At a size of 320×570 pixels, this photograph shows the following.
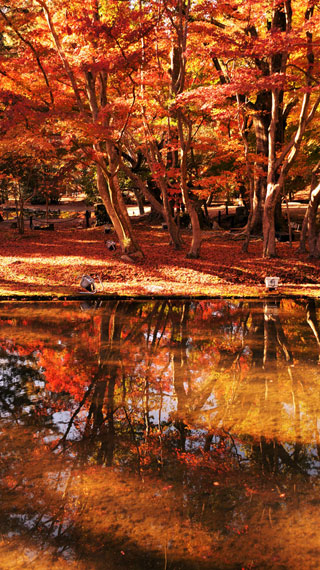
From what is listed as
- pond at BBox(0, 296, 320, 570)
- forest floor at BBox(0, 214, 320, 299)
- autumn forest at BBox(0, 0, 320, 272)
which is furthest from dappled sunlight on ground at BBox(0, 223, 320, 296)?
pond at BBox(0, 296, 320, 570)

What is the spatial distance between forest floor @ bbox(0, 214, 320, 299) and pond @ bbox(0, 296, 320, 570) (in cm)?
372

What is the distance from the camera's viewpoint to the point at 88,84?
631 inches

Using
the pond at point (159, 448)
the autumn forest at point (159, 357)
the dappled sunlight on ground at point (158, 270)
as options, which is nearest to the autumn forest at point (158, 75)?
the autumn forest at point (159, 357)

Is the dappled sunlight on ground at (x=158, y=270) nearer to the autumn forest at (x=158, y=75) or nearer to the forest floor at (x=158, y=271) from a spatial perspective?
the forest floor at (x=158, y=271)

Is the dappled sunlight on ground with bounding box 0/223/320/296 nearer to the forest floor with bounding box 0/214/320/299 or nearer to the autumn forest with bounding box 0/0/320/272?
the forest floor with bounding box 0/214/320/299

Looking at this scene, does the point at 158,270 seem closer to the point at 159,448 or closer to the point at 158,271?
the point at 158,271

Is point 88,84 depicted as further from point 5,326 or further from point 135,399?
point 135,399

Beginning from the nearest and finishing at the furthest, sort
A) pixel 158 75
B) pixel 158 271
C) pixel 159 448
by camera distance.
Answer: pixel 159 448 < pixel 158 75 < pixel 158 271

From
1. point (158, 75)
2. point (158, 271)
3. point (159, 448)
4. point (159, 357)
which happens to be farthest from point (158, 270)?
point (159, 448)

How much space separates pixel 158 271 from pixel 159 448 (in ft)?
34.9

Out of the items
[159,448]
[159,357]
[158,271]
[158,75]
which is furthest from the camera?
[158,271]

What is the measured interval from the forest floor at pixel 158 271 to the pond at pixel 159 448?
3.72m

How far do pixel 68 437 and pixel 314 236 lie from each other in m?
13.2

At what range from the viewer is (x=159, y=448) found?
6.08 metres
